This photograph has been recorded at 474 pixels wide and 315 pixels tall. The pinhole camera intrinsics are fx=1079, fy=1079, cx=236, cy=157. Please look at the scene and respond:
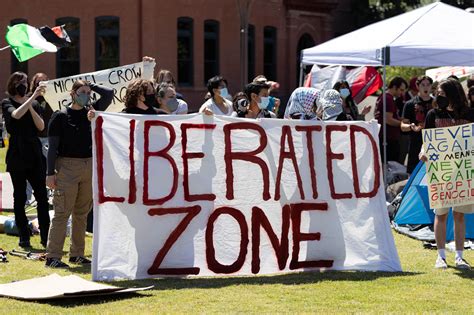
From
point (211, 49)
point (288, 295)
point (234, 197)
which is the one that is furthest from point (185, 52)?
point (288, 295)

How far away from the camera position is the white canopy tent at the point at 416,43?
1538cm

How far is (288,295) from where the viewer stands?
28.4ft

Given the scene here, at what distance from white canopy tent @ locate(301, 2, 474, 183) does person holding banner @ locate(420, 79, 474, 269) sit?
17.0 feet

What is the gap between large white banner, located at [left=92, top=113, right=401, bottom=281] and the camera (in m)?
9.25

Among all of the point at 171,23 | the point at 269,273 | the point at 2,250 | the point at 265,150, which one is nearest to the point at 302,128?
the point at 265,150

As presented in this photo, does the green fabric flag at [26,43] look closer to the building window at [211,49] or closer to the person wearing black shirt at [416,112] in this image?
the person wearing black shirt at [416,112]

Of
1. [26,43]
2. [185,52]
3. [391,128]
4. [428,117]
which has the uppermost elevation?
[185,52]

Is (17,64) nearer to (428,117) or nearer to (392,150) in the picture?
(392,150)

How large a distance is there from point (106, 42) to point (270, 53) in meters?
7.93

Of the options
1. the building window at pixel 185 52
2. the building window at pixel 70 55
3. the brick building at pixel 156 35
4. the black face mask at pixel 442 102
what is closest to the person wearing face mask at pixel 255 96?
the black face mask at pixel 442 102

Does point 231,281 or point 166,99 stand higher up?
point 166,99

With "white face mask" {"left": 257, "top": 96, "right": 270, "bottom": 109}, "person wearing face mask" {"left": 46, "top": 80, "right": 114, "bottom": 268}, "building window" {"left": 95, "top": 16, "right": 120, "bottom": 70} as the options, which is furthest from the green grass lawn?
"building window" {"left": 95, "top": 16, "right": 120, "bottom": 70}

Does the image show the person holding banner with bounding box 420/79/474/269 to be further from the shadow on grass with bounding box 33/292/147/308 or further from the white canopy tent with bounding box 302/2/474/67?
the white canopy tent with bounding box 302/2/474/67

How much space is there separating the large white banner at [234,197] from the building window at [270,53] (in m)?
33.1
